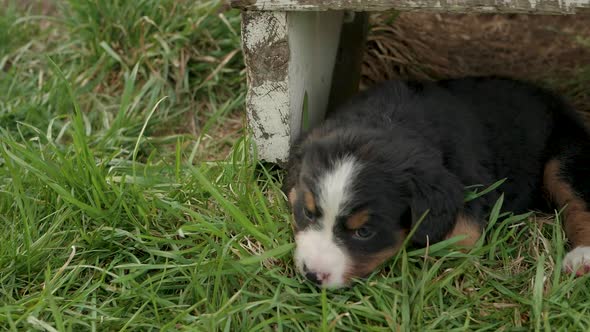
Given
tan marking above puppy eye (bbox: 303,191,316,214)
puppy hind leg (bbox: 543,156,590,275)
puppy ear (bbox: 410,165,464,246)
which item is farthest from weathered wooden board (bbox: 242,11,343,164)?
puppy hind leg (bbox: 543,156,590,275)

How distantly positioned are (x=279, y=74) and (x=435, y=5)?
31.4 inches

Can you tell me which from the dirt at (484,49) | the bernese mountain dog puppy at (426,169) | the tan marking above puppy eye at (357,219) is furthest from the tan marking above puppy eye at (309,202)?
the dirt at (484,49)

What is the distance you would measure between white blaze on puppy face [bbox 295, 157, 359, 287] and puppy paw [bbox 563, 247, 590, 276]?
1000 millimetres

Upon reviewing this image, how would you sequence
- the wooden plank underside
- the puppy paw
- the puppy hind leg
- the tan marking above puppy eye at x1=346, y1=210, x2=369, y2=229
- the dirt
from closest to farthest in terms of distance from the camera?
the tan marking above puppy eye at x1=346, y1=210, x2=369, y2=229 < the wooden plank underside < the puppy paw < the puppy hind leg < the dirt

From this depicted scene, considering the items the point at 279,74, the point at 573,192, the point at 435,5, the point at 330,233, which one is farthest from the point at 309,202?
the point at 573,192

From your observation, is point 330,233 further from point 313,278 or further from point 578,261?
point 578,261

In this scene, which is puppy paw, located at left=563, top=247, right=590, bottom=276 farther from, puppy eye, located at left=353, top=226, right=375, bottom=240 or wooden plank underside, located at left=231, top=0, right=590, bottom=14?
wooden plank underside, located at left=231, top=0, right=590, bottom=14

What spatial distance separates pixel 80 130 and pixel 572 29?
3.53 metres

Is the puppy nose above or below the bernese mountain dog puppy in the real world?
below

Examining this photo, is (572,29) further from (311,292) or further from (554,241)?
(311,292)

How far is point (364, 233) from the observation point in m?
2.56

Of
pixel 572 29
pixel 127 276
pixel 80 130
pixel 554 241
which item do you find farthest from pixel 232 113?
pixel 572 29

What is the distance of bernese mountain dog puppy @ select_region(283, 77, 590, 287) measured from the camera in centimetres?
254

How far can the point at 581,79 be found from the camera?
4230 mm
